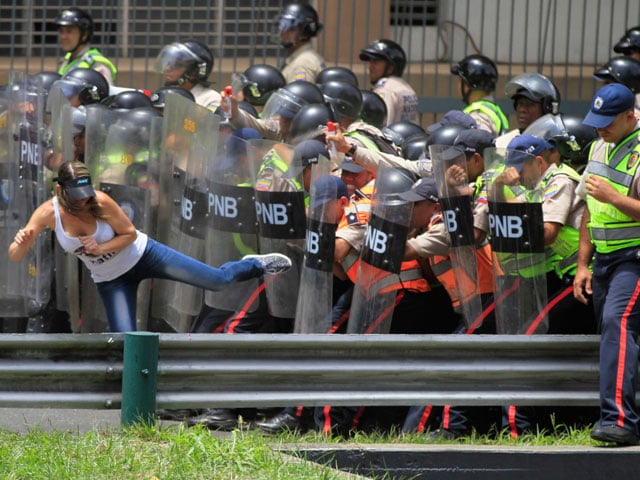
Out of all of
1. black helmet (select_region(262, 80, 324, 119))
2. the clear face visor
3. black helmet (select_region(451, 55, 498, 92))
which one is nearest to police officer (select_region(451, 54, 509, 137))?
black helmet (select_region(451, 55, 498, 92))

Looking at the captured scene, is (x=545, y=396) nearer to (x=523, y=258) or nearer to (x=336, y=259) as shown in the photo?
(x=523, y=258)

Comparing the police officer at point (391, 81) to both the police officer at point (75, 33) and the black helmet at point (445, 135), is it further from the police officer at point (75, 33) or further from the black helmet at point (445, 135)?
the black helmet at point (445, 135)

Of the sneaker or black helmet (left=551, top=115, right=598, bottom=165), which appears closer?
the sneaker

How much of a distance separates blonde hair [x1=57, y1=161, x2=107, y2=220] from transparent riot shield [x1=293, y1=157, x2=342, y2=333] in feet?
4.22

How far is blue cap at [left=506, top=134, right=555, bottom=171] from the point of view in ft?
25.0

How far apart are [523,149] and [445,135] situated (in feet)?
3.30

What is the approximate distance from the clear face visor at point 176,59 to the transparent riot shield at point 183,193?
316 centimetres

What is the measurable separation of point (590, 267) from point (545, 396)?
97 cm

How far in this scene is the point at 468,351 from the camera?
708 cm

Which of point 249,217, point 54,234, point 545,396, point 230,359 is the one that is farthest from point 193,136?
point 545,396

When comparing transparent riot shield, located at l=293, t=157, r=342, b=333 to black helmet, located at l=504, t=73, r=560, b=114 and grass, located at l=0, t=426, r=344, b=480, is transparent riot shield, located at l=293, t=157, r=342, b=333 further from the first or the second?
black helmet, located at l=504, t=73, r=560, b=114

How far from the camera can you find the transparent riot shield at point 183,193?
27.5 feet

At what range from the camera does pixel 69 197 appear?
802 cm

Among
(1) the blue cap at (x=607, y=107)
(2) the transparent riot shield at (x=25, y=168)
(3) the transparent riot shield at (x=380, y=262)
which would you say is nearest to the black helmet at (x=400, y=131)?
(3) the transparent riot shield at (x=380, y=262)
